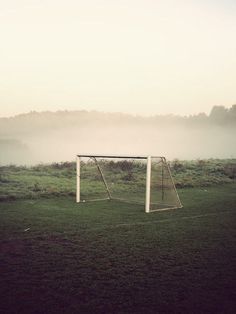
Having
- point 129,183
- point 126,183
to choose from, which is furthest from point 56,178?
point 129,183

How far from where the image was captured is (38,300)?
165 inches

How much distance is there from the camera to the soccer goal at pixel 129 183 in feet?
36.9

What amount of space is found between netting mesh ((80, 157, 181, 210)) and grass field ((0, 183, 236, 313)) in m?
1.88

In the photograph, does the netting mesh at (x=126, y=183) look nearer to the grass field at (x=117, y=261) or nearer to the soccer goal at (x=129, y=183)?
the soccer goal at (x=129, y=183)

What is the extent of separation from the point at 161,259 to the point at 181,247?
0.90 m

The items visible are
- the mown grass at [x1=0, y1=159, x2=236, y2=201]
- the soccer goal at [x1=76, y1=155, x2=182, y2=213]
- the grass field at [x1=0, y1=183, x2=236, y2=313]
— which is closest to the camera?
the grass field at [x1=0, y1=183, x2=236, y2=313]

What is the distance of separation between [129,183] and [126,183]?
0.18m

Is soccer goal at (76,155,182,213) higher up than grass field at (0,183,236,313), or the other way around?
soccer goal at (76,155,182,213)

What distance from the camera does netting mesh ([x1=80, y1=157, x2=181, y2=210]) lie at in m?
12.3

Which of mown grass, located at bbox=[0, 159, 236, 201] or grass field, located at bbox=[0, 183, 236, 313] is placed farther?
mown grass, located at bbox=[0, 159, 236, 201]

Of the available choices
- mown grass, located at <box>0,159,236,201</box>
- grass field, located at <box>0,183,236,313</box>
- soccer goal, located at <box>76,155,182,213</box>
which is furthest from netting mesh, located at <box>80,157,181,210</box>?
grass field, located at <box>0,183,236,313</box>

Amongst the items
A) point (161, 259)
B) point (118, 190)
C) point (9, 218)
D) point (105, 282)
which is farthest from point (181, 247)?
point (118, 190)

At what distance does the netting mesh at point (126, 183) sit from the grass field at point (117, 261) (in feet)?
6.17

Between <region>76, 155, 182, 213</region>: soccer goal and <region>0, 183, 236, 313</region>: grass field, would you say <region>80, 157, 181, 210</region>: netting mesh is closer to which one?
<region>76, 155, 182, 213</region>: soccer goal
